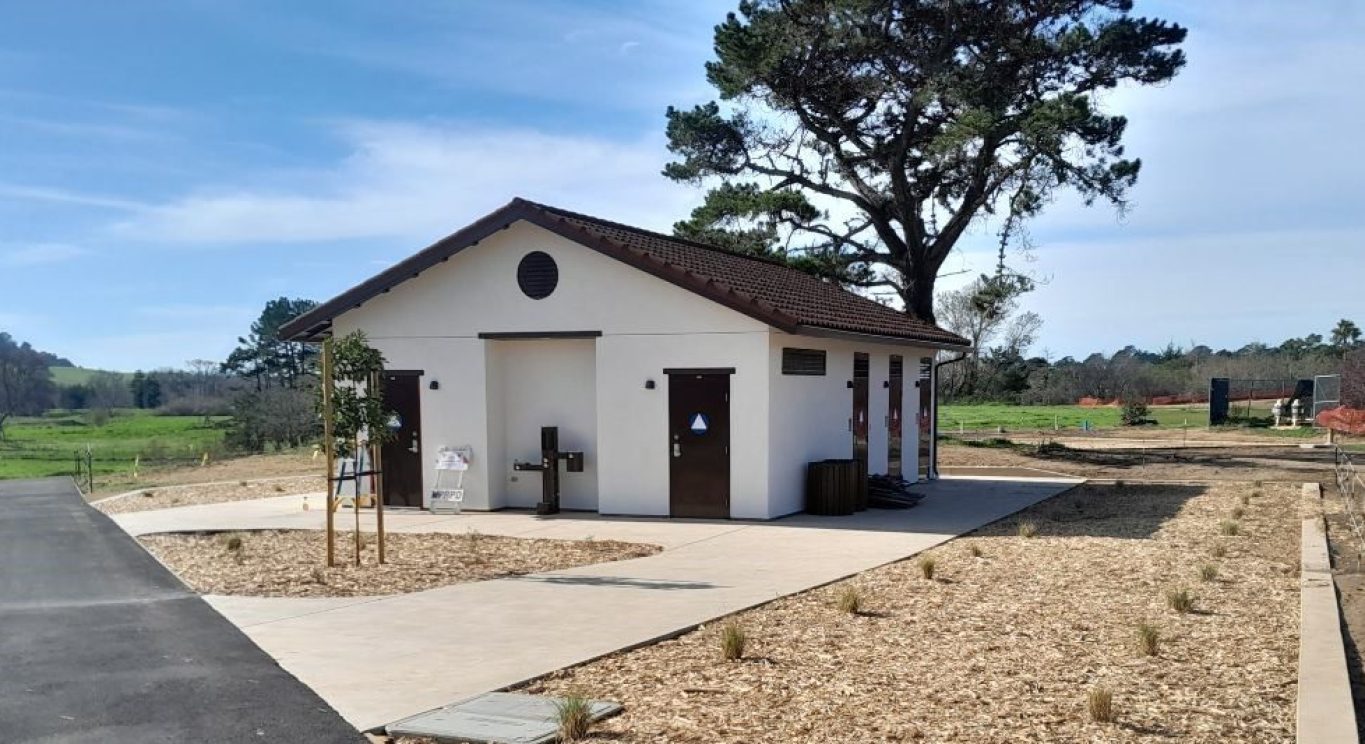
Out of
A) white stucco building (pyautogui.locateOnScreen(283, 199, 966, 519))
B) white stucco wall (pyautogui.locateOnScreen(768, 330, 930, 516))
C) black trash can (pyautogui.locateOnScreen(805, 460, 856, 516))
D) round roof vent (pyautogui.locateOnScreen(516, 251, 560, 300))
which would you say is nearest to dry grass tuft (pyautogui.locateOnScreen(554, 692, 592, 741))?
white stucco building (pyautogui.locateOnScreen(283, 199, 966, 519))

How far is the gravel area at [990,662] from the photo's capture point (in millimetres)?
6418

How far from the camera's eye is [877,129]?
1320 inches

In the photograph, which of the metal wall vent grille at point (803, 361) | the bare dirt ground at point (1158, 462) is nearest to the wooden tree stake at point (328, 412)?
the metal wall vent grille at point (803, 361)

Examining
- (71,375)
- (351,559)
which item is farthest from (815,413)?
(71,375)

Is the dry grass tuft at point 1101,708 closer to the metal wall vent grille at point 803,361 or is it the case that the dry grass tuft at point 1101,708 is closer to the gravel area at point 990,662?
the gravel area at point 990,662

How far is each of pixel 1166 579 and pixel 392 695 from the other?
25.6 ft

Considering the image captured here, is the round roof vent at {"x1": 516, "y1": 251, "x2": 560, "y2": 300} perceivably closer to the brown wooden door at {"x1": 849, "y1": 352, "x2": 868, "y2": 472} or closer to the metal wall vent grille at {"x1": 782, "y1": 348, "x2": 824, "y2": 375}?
the metal wall vent grille at {"x1": 782, "y1": 348, "x2": 824, "y2": 375}

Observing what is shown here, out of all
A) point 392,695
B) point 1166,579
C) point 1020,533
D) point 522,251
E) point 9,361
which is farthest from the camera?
point 9,361

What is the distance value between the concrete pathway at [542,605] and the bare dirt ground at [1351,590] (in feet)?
14.7

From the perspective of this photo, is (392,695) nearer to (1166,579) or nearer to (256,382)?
(1166,579)

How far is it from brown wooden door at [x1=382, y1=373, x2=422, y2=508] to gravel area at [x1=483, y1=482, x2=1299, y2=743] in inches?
373

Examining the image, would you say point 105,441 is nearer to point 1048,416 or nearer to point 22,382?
point 22,382

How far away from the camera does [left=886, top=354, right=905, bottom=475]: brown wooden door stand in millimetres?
22031

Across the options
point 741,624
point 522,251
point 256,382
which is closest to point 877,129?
point 522,251
